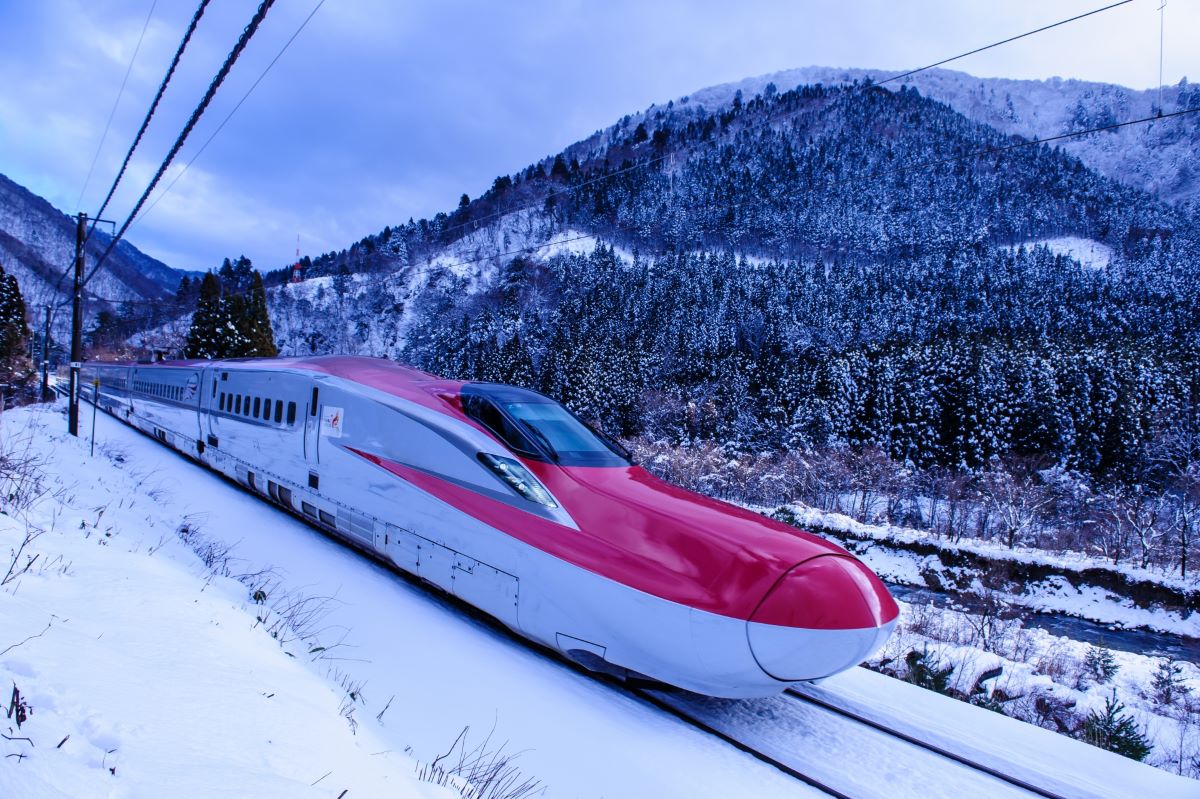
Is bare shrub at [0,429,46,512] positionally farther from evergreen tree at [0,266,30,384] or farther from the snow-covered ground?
the snow-covered ground

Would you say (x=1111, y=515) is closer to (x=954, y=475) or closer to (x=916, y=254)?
(x=954, y=475)

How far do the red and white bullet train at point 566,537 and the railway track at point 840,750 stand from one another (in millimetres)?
424

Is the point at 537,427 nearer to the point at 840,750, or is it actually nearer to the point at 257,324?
the point at 840,750

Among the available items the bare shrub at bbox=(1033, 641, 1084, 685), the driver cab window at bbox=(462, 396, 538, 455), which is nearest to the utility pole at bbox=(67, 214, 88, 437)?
the driver cab window at bbox=(462, 396, 538, 455)

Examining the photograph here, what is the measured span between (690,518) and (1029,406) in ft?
185

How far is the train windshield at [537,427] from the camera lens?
565cm

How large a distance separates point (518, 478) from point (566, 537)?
782 millimetres

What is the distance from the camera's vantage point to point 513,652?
5.29 m

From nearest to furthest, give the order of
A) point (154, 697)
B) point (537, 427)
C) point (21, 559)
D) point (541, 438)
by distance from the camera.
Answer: point (154, 697)
point (21, 559)
point (541, 438)
point (537, 427)

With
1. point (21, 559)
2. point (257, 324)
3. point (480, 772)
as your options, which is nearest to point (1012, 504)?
point (480, 772)

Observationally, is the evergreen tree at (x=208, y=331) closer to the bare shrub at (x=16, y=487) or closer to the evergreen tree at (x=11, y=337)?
the evergreen tree at (x=11, y=337)

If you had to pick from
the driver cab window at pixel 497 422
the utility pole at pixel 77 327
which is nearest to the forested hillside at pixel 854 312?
the driver cab window at pixel 497 422

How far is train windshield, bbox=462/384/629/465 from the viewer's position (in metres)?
5.65

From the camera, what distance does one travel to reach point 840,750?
13.9ft
